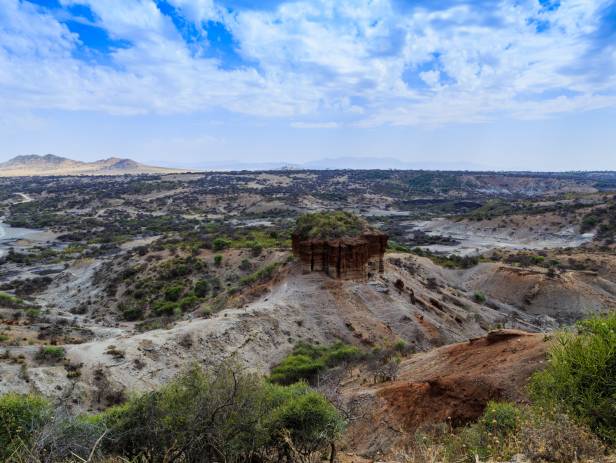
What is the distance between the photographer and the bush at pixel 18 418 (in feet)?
31.8

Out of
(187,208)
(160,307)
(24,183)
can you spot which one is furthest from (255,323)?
(24,183)

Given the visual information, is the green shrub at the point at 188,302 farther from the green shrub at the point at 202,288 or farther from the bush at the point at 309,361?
the bush at the point at 309,361

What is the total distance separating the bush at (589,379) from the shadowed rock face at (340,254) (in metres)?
21.8

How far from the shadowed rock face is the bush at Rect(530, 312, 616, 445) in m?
21.8

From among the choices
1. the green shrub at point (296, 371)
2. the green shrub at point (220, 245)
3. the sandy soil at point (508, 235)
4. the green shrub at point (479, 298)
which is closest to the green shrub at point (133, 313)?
the green shrub at point (220, 245)

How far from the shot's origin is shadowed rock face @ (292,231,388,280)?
30.5 meters

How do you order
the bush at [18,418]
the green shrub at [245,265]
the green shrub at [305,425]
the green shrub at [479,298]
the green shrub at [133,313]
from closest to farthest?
the bush at [18,418]
the green shrub at [305,425]
the green shrub at [133,313]
the green shrub at [479,298]
the green shrub at [245,265]

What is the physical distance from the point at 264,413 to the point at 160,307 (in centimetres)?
2939

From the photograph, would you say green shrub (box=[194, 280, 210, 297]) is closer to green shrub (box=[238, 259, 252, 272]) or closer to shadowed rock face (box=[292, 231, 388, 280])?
green shrub (box=[238, 259, 252, 272])

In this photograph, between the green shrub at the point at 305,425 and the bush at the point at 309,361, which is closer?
the green shrub at the point at 305,425

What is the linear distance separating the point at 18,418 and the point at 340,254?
73.8ft

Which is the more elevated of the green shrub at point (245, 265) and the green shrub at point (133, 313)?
the green shrub at point (245, 265)

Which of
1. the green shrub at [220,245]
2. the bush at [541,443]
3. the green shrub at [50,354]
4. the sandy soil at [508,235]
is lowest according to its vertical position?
the sandy soil at [508,235]

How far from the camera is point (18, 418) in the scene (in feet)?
33.5
